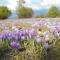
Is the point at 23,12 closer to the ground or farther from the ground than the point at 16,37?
farther from the ground

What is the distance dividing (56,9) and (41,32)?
423 mm

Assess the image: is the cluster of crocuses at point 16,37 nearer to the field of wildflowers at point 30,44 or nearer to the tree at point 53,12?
the field of wildflowers at point 30,44

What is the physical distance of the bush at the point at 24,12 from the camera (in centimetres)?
222

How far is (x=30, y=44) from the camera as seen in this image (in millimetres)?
1915

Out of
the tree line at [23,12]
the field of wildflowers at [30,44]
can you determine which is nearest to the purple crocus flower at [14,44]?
the field of wildflowers at [30,44]

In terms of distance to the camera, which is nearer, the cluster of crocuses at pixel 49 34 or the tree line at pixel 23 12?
the cluster of crocuses at pixel 49 34

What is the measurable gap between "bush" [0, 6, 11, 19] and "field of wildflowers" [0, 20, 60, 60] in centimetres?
26

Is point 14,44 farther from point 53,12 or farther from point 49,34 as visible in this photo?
point 53,12

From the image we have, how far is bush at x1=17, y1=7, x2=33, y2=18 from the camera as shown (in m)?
2.22

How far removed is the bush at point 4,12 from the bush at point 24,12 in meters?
0.12

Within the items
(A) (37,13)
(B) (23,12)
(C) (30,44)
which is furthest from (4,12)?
(C) (30,44)

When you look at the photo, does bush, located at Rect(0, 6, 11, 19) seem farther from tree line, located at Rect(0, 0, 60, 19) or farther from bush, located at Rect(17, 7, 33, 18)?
bush, located at Rect(17, 7, 33, 18)

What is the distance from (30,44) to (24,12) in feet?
1.53

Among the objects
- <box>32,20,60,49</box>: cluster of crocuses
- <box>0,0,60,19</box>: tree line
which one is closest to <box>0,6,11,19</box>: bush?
<box>0,0,60,19</box>: tree line
